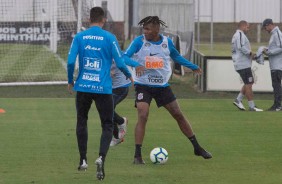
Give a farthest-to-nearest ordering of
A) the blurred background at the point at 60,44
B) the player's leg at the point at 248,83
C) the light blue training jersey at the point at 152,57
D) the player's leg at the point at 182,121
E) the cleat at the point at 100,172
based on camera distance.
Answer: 1. the blurred background at the point at 60,44
2. the player's leg at the point at 248,83
3. the player's leg at the point at 182,121
4. the light blue training jersey at the point at 152,57
5. the cleat at the point at 100,172

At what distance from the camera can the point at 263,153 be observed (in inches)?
533

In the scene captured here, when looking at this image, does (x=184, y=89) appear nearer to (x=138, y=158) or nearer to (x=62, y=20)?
(x=62, y=20)

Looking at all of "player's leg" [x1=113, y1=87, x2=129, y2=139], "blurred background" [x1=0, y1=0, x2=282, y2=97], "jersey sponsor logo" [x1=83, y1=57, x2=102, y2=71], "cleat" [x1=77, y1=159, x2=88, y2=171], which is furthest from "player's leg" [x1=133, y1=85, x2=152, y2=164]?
"blurred background" [x1=0, y1=0, x2=282, y2=97]

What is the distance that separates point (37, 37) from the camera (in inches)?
1276

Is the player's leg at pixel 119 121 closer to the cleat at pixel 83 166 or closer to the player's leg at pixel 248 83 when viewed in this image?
the cleat at pixel 83 166

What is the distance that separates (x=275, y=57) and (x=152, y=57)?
28.1 feet

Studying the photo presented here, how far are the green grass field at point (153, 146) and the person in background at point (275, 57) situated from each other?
Answer: 2.30ft

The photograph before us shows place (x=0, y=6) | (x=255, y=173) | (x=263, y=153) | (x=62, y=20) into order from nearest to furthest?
1. (x=255, y=173)
2. (x=263, y=153)
3. (x=0, y=6)
4. (x=62, y=20)

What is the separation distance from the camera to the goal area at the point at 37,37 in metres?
28.2

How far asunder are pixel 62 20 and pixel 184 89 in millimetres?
5498

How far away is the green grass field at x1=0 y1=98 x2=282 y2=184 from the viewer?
11.4 metres

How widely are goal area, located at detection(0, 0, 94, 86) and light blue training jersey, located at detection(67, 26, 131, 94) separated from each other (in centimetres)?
1474

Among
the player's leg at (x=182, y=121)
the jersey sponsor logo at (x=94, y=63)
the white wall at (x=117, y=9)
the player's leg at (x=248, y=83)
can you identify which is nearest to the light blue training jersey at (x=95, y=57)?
the jersey sponsor logo at (x=94, y=63)

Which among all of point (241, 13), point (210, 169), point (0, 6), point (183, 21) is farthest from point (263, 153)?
point (241, 13)
